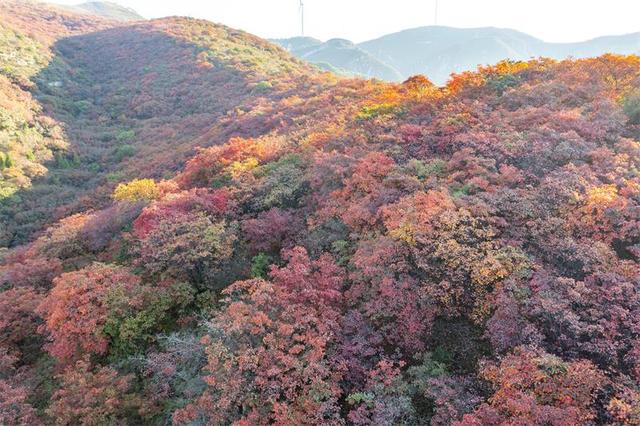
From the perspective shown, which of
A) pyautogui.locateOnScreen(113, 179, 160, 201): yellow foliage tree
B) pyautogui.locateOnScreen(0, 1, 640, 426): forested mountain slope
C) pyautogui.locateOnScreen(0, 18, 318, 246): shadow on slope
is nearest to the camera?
pyautogui.locateOnScreen(0, 1, 640, 426): forested mountain slope

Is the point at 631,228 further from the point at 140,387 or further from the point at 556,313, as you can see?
the point at 140,387

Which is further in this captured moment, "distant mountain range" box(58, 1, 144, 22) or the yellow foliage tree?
"distant mountain range" box(58, 1, 144, 22)

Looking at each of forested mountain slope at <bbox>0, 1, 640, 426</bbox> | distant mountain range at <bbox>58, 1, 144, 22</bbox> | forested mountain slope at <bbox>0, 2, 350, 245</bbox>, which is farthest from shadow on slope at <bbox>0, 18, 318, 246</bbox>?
distant mountain range at <bbox>58, 1, 144, 22</bbox>

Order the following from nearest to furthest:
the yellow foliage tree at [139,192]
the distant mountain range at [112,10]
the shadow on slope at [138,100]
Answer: the yellow foliage tree at [139,192], the shadow on slope at [138,100], the distant mountain range at [112,10]

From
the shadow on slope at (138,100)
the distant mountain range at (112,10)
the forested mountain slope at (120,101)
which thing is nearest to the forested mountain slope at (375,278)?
the shadow on slope at (138,100)

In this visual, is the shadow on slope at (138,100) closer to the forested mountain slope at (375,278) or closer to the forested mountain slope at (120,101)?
the forested mountain slope at (120,101)

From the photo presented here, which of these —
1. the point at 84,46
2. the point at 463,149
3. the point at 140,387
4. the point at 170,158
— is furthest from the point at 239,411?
the point at 84,46

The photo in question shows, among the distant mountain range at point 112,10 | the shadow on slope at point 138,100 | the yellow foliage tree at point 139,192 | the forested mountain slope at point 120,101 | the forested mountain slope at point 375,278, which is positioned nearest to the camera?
the forested mountain slope at point 375,278

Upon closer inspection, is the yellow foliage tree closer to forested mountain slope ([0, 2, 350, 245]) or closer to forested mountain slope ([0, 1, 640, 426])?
forested mountain slope ([0, 1, 640, 426])
